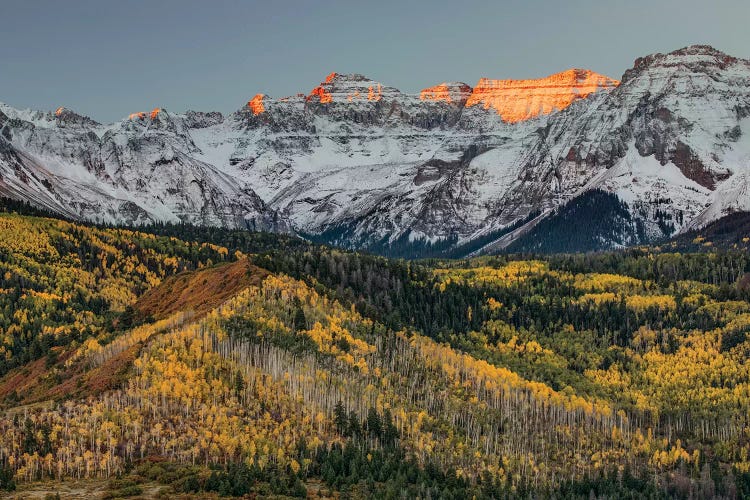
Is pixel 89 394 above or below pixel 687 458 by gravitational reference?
above

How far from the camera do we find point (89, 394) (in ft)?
514

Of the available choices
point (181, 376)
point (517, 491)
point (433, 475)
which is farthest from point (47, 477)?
point (517, 491)

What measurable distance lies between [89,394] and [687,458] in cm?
11622

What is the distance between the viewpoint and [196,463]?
14200cm

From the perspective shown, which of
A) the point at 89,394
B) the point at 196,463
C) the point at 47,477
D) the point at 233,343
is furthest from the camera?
the point at 233,343

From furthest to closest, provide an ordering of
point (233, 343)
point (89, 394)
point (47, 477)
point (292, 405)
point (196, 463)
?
point (233, 343) < point (292, 405) < point (89, 394) < point (196, 463) < point (47, 477)

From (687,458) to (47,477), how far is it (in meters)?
124

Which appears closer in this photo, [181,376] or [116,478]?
[116,478]

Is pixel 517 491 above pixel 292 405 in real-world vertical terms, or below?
below

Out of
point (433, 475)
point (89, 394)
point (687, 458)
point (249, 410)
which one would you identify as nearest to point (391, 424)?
point (433, 475)

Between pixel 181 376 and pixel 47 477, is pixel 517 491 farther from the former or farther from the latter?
pixel 47 477

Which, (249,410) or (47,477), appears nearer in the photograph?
(47,477)

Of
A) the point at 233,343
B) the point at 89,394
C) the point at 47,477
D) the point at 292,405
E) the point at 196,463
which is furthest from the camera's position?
the point at 233,343

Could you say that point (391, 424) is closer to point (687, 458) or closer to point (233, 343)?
point (233, 343)
